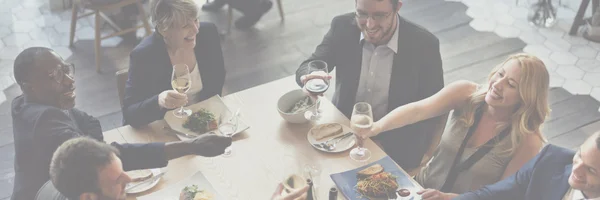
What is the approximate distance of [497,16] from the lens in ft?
Result: 16.0

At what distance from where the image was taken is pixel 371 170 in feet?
7.61

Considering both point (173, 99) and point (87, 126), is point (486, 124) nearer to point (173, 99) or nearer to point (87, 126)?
point (173, 99)

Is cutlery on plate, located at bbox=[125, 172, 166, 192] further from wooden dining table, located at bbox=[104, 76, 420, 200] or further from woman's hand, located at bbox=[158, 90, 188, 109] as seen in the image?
woman's hand, located at bbox=[158, 90, 188, 109]

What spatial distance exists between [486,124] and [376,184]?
0.52 meters

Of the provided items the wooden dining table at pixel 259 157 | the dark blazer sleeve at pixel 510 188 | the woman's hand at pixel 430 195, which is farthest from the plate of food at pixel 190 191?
the dark blazer sleeve at pixel 510 188

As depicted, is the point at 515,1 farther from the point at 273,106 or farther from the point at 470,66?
the point at 273,106

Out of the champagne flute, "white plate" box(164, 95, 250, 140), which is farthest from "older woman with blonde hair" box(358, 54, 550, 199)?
the champagne flute

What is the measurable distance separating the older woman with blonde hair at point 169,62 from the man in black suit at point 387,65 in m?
0.47

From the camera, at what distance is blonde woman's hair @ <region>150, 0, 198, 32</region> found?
8.64ft

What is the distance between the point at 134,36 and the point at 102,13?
0.27m

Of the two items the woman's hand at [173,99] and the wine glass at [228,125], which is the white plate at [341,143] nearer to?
the wine glass at [228,125]

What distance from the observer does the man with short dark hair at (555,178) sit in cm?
194

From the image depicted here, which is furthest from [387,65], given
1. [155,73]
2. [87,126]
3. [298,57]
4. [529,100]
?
[298,57]

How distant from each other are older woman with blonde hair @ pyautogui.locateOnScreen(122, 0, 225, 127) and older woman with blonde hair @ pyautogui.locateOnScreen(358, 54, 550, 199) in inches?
33.4
